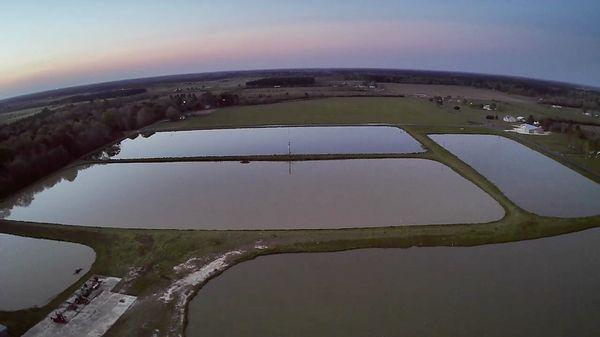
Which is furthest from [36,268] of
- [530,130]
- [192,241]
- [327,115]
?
[530,130]

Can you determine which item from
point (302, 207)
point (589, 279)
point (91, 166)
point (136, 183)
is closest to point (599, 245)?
point (589, 279)

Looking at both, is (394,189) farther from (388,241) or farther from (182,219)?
(182,219)

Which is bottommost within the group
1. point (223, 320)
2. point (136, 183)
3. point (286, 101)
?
point (223, 320)

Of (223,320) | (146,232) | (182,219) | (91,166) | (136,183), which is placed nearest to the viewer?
(223,320)

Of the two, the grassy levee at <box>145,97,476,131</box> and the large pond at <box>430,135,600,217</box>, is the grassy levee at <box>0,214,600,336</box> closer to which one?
the large pond at <box>430,135,600,217</box>

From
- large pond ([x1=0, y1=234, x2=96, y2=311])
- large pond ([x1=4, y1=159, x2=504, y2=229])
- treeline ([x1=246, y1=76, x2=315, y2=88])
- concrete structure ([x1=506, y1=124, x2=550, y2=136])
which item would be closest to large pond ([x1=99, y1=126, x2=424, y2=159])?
large pond ([x1=4, y1=159, x2=504, y2=229])

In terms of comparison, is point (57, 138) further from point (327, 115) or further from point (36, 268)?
point (327, 115)

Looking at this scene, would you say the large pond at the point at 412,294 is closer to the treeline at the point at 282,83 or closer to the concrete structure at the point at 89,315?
the concrete structure at the point at 89,315
